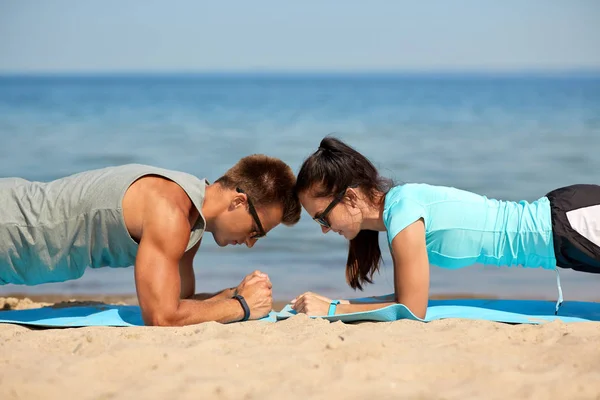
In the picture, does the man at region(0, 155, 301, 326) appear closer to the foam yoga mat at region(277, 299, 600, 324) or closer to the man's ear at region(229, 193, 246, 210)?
the man's ear at region(229, 193, 246, 210)

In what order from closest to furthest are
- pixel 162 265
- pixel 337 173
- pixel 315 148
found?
1. pixel 162 265
2. pixel 337 173
3. pixel 315 148

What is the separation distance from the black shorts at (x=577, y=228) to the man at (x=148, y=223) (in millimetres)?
1582

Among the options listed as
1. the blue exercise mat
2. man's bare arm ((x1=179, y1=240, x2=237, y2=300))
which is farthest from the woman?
man's bare arm ((x1=179, y1=240, x2=237, y2=300))

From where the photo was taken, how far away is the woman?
4090 millimetres

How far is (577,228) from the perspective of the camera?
4.25 metres

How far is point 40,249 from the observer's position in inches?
163

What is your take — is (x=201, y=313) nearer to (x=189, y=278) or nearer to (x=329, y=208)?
(x=189, y=278)

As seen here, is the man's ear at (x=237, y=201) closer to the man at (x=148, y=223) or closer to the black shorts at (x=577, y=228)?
the man at (x=148, y=223)

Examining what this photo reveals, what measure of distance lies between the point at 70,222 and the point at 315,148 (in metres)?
12.5

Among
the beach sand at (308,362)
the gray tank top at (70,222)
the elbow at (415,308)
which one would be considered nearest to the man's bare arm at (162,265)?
the beach sand at (308,362)

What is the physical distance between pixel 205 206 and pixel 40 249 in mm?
969

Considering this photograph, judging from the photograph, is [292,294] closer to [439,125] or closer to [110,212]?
[110,212]

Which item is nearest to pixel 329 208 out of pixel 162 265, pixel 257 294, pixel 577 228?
pixel 257 294

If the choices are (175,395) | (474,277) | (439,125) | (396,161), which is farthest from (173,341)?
(439,125)
